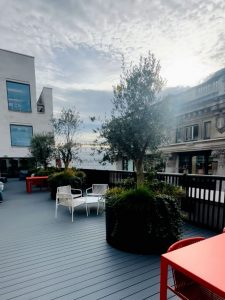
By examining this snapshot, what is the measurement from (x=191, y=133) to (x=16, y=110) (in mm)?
14465

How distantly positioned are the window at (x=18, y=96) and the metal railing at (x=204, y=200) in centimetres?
1467

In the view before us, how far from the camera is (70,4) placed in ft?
12.6

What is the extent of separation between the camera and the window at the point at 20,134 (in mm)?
14547

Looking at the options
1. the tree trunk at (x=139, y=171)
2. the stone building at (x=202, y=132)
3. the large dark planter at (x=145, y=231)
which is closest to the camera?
the large dark planter at (x=145, y=231)

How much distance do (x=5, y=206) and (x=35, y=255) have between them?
12.7 feet

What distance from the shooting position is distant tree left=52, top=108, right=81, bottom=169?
24.8 feet

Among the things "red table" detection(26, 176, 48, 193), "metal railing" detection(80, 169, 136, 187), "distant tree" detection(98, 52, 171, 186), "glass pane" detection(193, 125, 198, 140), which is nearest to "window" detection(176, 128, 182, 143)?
"glass pane" detection(193, 125, 198, 140)

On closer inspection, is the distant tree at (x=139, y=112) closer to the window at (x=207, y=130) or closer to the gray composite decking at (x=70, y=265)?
the gray composite decking at (x=70, y=265)

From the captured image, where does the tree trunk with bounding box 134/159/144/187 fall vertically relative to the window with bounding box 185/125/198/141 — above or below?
below

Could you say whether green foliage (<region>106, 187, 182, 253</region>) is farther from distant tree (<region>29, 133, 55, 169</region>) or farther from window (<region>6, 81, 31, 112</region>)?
window (<region>6, 81, 31, 112</region>)

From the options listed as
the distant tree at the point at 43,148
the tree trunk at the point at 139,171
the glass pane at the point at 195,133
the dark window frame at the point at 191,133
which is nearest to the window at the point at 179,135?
the dark window frame at the point at 191,133

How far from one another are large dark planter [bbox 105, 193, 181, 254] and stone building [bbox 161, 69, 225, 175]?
857cm

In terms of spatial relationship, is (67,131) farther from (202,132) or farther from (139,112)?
(202,132)

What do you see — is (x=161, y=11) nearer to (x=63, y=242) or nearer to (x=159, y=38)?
(x=159, y=38)
